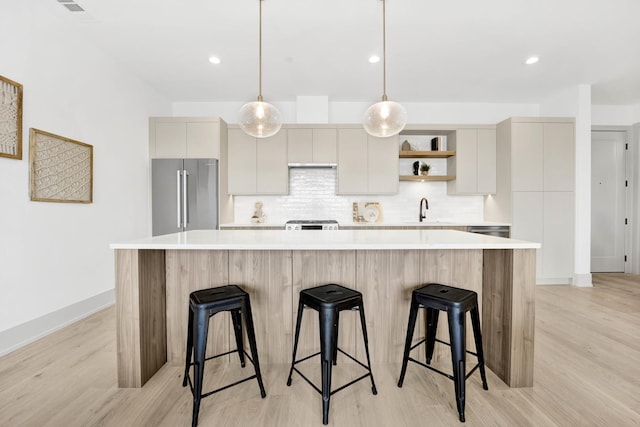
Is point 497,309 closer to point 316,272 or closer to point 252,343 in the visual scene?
point 316,272

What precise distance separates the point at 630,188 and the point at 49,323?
7954mm

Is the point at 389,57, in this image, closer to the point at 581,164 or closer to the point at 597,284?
the point at 581,164

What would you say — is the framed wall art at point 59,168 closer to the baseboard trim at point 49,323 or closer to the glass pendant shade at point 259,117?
the baseboard trim at point 49,323

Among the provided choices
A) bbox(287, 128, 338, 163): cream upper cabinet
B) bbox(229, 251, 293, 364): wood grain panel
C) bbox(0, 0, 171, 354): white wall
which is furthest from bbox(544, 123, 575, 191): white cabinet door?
bbox(0, 0, 171, 354): white wall

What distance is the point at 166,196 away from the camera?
13.0ft

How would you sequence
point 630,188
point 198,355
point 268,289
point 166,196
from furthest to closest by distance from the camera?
point 630,188, point 166,196, point 268,289, point 198,355

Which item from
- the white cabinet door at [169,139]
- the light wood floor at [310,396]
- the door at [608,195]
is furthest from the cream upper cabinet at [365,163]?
the door at [608,195]

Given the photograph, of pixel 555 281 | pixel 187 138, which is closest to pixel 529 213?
pixel 555 281

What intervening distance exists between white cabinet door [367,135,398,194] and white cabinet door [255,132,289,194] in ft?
4.18

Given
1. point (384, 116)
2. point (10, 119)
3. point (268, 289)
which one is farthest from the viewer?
point (384, 116)

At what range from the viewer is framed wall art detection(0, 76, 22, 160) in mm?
2163

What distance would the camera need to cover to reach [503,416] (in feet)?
5.08

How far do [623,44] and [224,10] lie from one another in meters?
4.04

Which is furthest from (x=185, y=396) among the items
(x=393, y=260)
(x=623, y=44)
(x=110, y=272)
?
(x=623, y=44)
